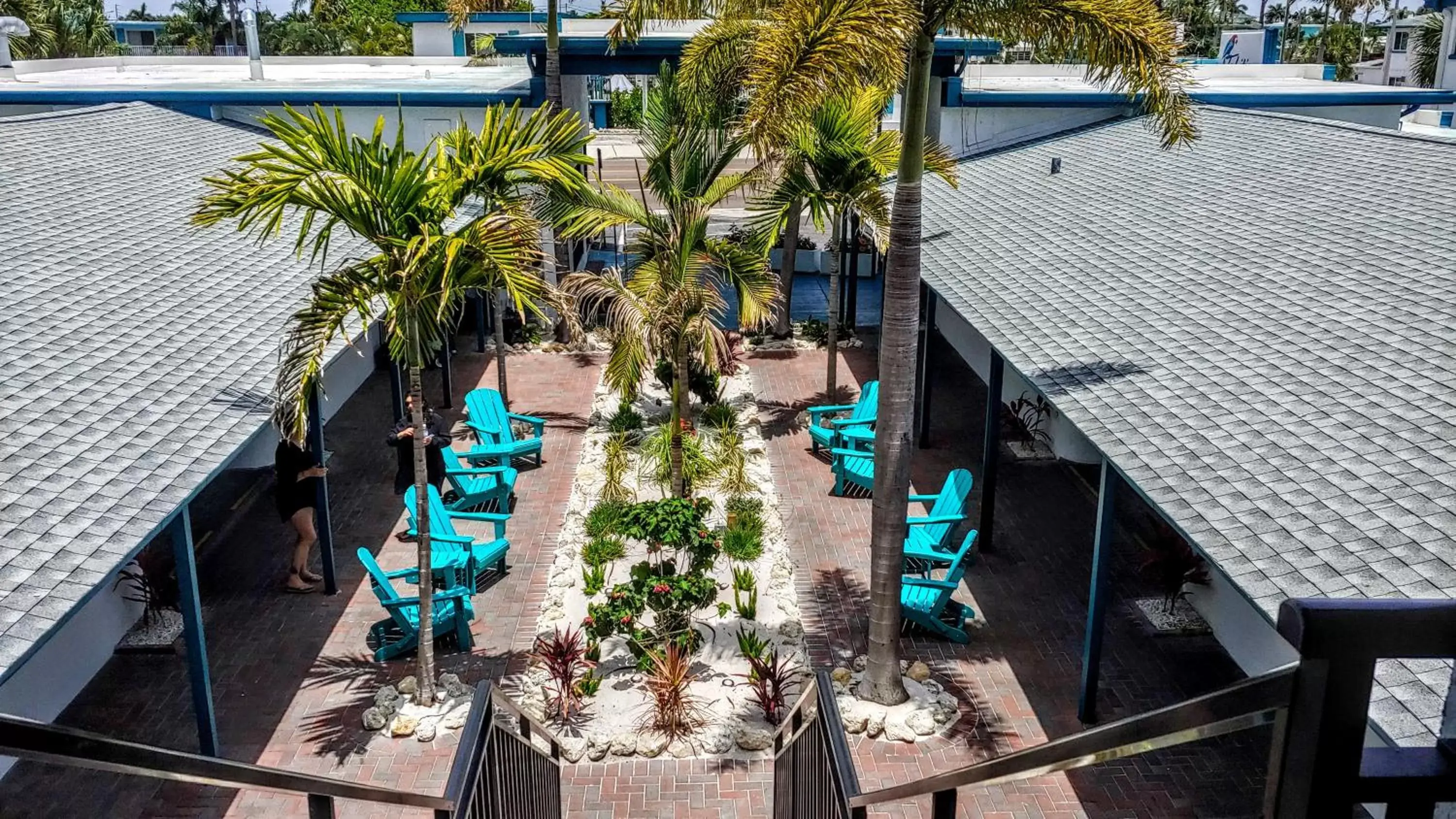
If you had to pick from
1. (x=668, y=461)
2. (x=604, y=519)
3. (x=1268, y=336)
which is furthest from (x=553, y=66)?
Answer: (x=1268, y=336)

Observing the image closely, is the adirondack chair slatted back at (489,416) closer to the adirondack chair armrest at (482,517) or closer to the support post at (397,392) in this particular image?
the support post at (397,392)

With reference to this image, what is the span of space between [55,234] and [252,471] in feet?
12.1

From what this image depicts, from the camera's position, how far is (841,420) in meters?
15.3

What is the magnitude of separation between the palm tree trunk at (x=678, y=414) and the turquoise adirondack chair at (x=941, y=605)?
3.35 meters

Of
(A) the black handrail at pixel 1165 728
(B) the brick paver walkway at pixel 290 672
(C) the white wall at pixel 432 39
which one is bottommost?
(B) the brick paver walkway at pixel 290 672

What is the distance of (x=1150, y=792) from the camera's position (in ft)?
Answer: 27.1

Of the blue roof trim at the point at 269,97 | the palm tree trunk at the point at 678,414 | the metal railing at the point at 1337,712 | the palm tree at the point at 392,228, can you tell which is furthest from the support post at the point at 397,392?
the metal railing at the point at 1337,712

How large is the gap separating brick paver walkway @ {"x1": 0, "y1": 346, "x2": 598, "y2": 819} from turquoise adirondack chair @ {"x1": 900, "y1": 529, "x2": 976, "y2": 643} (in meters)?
3.45

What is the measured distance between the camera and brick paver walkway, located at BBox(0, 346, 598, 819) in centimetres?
825

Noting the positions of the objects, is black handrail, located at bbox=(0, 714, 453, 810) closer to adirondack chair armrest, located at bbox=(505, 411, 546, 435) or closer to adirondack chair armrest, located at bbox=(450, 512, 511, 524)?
adirondack chair armrest, located at bbox=(450, 512, 511, 524)

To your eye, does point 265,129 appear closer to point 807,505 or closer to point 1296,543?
point 807,505

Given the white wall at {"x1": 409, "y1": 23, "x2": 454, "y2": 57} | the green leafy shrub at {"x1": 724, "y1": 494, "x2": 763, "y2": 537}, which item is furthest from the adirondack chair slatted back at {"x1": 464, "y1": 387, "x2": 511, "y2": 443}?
the white wall at {"x1": 409, "y1": 23, "x2": 454, "y2": 57}

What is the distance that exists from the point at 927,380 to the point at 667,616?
21.2ft

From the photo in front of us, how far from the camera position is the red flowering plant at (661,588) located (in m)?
10.1
